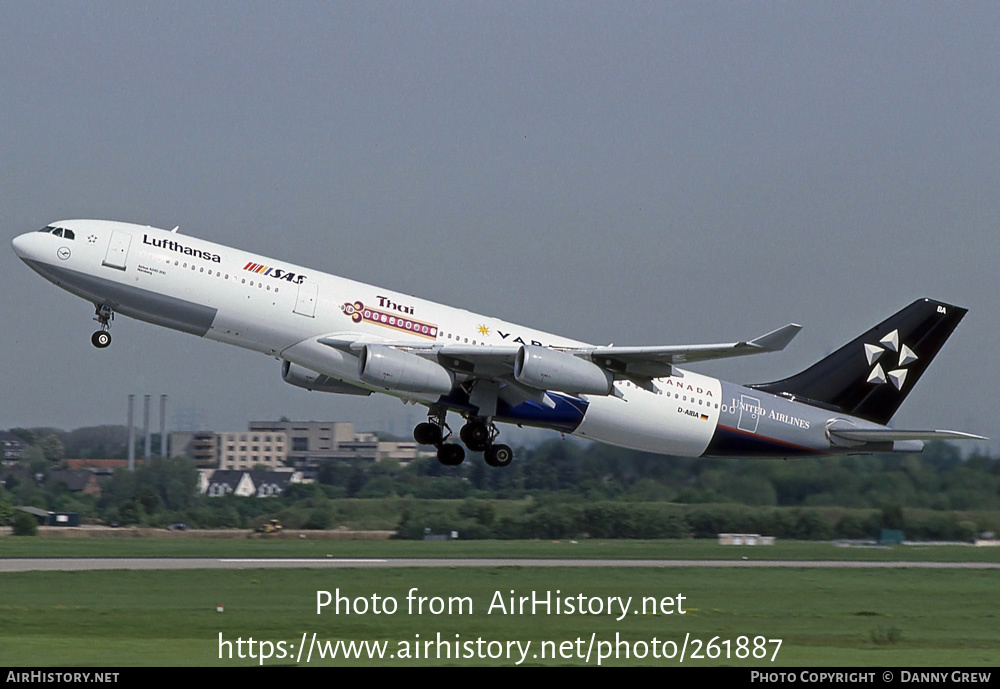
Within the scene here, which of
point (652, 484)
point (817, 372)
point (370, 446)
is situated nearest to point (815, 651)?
point (817, 372)

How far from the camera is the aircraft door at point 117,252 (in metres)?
31.6

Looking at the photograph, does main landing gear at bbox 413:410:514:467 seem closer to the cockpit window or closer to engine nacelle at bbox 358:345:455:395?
engine nacelle at bbox 358:345:455:395

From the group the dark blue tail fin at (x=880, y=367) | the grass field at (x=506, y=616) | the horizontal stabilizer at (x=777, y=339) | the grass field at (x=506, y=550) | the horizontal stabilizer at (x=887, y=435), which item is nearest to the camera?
the grass field at (x=506, y=616)

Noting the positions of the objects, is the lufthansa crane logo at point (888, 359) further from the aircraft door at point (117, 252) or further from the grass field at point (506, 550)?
the aircraft door at point (117, 252)

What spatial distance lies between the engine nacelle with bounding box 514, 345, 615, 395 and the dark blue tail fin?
794 centimetres

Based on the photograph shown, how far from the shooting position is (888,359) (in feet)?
129

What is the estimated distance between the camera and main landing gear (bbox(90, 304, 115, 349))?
32.7m

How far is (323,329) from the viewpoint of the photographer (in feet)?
107

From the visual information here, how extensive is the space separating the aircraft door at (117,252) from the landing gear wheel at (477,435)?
31.5ft

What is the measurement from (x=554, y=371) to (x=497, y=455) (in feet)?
14.6

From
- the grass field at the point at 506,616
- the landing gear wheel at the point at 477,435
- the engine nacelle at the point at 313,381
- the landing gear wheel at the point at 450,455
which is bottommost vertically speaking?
the grass field at the point at 506,616

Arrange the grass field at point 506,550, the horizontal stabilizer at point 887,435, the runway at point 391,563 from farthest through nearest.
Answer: the grass field at point 506,550, the runway at point 391,563, the horizontal stabilizer at point 887,435

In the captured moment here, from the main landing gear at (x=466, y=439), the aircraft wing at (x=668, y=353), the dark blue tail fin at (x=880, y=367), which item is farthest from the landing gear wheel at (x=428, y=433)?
the dark blue tail fin at (x=880, y=367)
